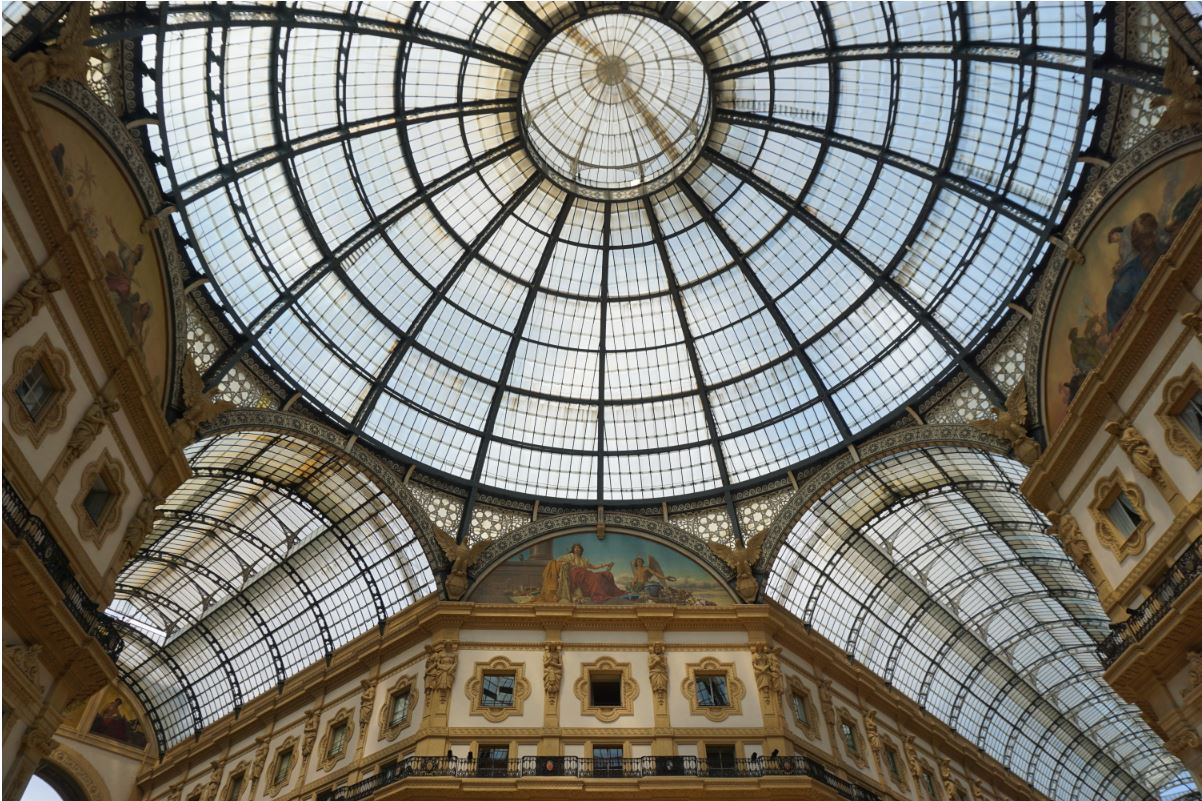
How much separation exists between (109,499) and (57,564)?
11.9 ft

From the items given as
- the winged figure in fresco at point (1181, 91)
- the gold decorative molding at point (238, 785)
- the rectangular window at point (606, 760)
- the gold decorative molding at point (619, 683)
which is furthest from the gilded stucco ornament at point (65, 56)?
the gold decorative molding at point (238, 785)

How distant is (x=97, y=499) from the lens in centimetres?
2348

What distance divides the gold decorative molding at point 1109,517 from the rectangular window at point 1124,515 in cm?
8

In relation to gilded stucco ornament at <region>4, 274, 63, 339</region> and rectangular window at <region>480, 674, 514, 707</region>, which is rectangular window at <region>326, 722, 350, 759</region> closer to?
rectangular window at <region>480, 674, 514, 707</region>

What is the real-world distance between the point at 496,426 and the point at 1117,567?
23.3 m

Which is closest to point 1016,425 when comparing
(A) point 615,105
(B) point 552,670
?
(B) point 552,670

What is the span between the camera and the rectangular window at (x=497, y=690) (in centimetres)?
2928

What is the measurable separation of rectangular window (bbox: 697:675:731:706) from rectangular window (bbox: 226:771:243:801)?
19.4m

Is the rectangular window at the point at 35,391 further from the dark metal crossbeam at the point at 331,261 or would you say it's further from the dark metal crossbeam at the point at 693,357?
the dark metal crossbeam at the point at 693,357

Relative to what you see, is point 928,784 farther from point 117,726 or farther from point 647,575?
point 117,726

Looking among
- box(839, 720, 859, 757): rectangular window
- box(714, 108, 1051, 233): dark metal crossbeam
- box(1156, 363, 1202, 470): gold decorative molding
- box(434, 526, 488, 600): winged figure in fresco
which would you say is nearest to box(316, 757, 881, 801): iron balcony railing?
box(839, 720, 859, 757): rectangular window

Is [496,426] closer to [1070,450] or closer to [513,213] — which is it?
[513,213]

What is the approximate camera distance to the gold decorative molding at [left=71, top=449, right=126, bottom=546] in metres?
22.4

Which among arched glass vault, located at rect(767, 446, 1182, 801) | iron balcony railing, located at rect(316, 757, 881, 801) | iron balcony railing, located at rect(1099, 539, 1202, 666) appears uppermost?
arched glass vault, located at rect(767, 446, 1182, 801)
